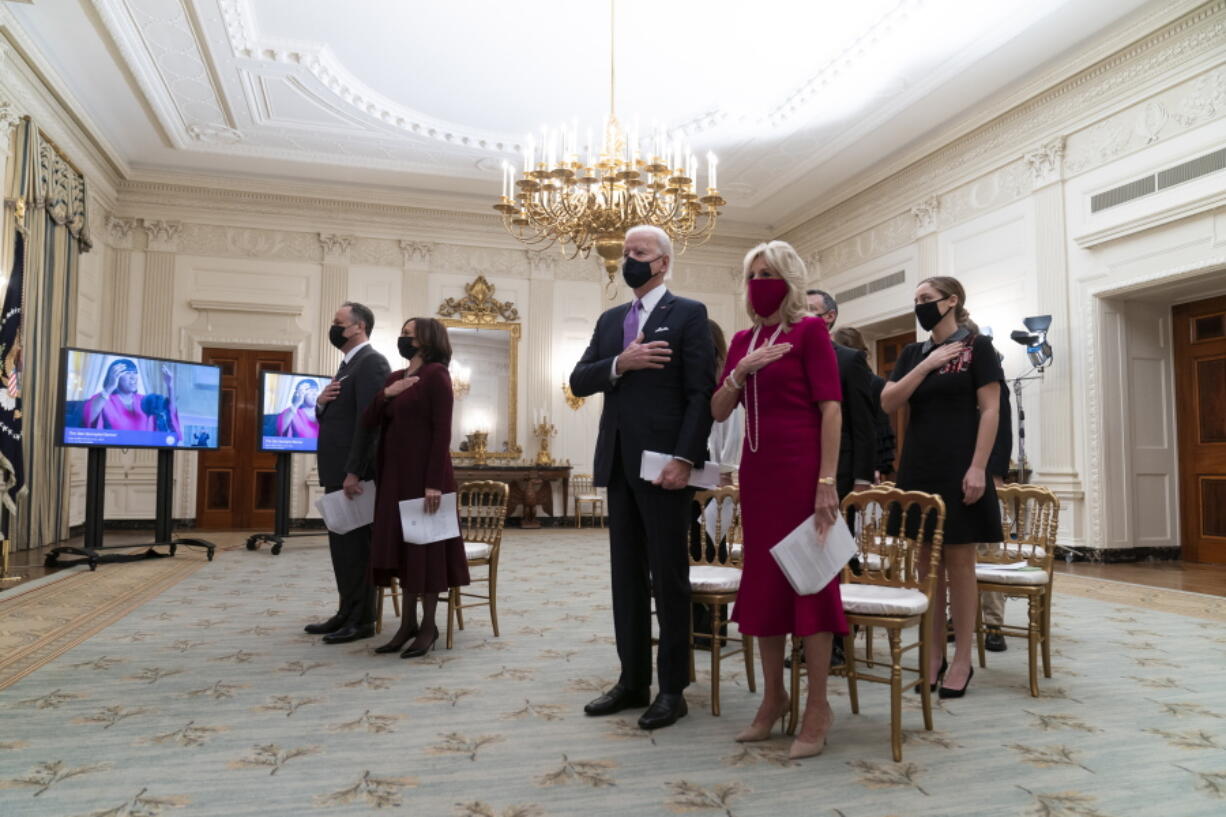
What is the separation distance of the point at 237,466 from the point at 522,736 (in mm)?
8826

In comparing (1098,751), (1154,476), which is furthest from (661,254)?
(1154,476)

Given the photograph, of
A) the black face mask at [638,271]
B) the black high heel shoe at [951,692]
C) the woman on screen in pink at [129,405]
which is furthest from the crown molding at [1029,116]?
the woman on screen in pink at [129,405]

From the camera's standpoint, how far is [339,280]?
10.5m

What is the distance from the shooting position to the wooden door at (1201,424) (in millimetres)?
6883

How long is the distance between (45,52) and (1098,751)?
8617mm

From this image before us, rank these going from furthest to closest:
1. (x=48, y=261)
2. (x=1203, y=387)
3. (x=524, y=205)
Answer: (x=48, y=261)
(x=1203, y=387)
(x=524, y=205)

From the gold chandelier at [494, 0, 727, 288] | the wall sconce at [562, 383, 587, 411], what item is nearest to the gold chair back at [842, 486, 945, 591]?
the gold chandelier at [494, 0, 727, 288]

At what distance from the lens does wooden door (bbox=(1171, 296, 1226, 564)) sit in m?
6.88

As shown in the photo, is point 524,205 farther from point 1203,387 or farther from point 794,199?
point 1203,387

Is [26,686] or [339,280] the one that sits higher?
[339,280]

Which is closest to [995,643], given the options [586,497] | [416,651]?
[416,651]

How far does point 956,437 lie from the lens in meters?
2.98

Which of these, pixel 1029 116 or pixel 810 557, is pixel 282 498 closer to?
pixel 810 557

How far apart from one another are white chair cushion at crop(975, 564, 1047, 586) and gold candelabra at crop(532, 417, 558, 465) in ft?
26.0
